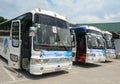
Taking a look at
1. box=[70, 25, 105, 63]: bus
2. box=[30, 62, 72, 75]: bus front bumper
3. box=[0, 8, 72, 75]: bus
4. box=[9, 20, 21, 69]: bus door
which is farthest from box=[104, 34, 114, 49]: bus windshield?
box=[9, 20, 21, 69]: bus door

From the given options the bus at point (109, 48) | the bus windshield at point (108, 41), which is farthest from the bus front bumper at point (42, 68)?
the bus windshield at point (108, 41)

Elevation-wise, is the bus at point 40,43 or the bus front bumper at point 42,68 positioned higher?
the bus at point 40,43

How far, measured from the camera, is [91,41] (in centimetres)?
1250

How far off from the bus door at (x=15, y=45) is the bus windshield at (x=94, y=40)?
501 centimetres

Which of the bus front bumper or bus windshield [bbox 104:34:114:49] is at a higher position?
bus windshield [bbox 104:34:114:49]

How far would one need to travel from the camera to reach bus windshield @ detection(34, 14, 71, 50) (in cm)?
819

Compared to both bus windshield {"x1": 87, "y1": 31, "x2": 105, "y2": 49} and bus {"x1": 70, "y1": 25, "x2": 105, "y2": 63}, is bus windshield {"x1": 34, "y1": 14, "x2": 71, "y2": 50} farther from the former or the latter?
bus windshield {"x1": 87, "y1": 31, "x2": 105, "y2": 49}

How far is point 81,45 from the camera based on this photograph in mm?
12812

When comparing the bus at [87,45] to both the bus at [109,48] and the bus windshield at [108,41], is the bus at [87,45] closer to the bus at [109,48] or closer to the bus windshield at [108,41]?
the bus at [109,48]

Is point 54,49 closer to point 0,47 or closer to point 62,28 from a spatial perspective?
point 62,28

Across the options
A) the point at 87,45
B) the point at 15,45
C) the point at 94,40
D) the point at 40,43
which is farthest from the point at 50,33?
the point at 94,40

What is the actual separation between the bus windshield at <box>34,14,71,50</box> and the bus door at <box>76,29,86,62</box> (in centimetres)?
315

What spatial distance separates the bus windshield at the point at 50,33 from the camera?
A: 8188 millimetres

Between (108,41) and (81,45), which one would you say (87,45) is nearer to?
(81,45)
